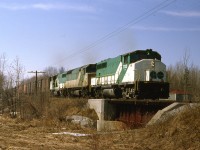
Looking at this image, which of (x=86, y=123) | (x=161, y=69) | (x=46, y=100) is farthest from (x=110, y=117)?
(x=46, y=100)

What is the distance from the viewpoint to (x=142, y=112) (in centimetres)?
1970

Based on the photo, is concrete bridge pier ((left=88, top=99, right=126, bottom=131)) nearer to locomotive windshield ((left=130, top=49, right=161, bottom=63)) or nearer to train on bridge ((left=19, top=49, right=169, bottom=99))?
train on bridge ((left=19, top=49, right=169, bottom=99))

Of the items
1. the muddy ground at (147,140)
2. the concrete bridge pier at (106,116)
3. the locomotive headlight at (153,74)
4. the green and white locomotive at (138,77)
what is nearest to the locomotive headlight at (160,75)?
the green and white locomotive at (138,77)

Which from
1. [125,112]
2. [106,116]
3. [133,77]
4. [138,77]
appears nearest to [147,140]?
[125,112]

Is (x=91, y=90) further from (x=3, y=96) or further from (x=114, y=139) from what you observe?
(x=114, y=139)

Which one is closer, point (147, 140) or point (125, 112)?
point (147, 140)

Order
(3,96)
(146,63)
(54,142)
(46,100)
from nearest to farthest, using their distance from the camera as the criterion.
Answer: (54,142) < (146,63) < (46,100) < (3,96)

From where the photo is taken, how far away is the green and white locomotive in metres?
23.2

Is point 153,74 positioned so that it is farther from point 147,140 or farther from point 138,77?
point 147,140

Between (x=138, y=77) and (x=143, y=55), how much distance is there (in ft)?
6.90

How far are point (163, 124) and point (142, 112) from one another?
5.03m

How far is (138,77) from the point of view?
78.0ft

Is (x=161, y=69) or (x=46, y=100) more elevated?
(x=161, y=69)

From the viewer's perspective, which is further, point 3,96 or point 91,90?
point 3,96
